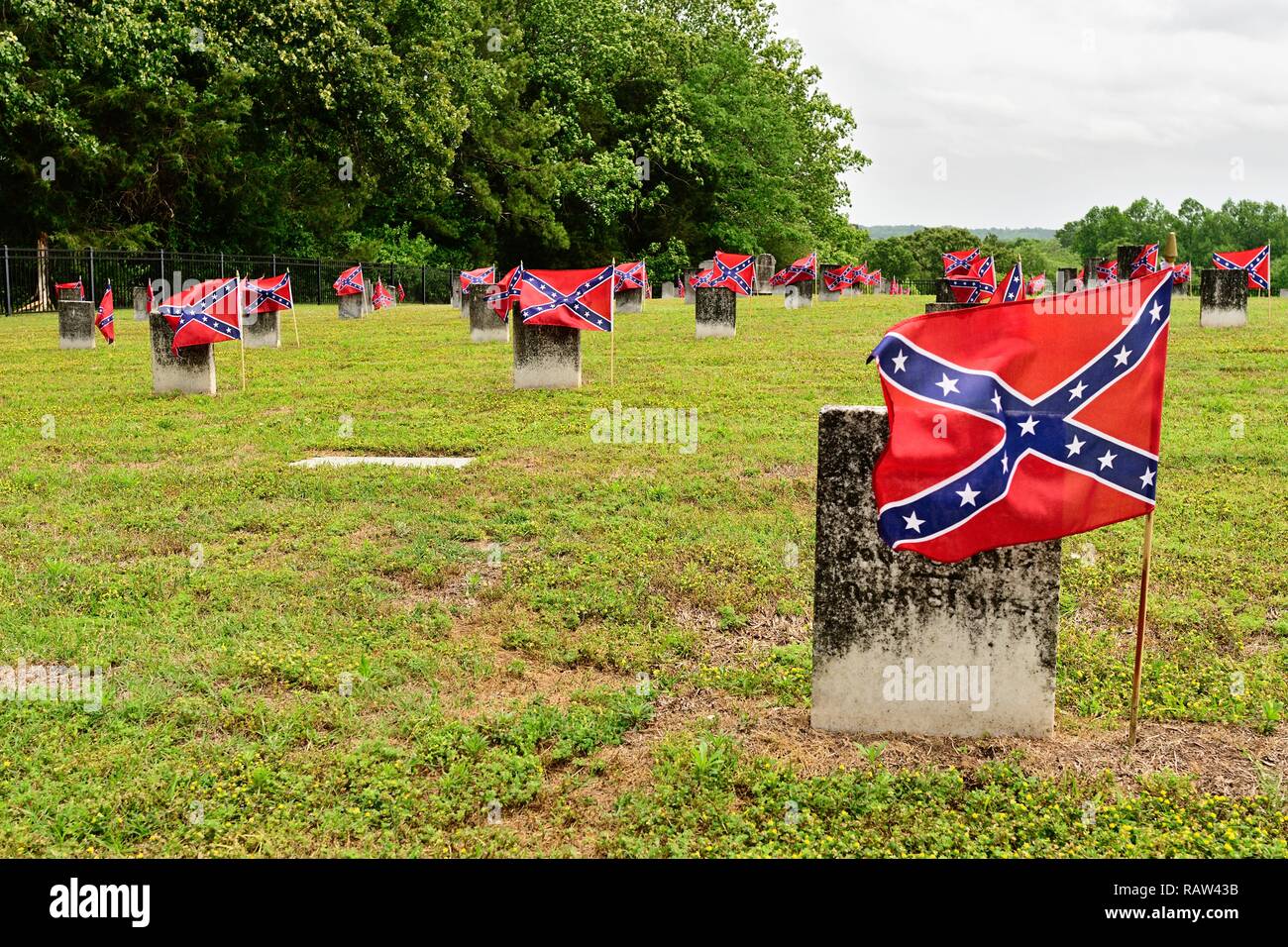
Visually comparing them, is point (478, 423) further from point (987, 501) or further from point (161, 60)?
point (161, 60)

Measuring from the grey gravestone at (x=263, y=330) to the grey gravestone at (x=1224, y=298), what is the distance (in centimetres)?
1681

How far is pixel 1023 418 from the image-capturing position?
4207 millimetres

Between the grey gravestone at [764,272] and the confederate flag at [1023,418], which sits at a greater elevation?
the grey gravestone at [764,272]

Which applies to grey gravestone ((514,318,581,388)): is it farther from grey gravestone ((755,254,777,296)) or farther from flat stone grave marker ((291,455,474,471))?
grey gravestone ((755,254,777,296))

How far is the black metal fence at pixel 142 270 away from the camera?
32.3 m

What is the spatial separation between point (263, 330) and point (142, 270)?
54.3ft

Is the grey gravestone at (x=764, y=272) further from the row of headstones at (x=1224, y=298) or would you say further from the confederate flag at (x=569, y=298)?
the confederate flag at (x=569, y=298)

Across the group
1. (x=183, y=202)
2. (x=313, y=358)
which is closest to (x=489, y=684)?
(x=313, y=358)

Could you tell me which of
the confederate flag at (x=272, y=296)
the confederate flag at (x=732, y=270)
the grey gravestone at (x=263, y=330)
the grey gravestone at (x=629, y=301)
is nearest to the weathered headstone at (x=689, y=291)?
the grey gravestone at (x=629, y=301)

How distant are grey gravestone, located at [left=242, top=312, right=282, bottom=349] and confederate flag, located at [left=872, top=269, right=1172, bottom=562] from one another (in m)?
18.6

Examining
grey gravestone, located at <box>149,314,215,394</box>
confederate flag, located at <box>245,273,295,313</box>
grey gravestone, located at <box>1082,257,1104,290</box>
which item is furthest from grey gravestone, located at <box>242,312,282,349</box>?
grey gravestone, located at <box>1082,257,1104,290</box>

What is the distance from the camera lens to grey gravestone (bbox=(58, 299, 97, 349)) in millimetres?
20344

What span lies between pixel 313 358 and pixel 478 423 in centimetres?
785

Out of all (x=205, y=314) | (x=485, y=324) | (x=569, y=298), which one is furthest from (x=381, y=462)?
(x=485, y=324)
